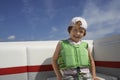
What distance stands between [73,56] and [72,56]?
1 centimetres

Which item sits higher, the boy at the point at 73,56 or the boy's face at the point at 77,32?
the boy's face at the point at 77,32

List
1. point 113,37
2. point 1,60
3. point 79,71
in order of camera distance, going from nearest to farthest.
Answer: point 79,71 → point 1,60 → point 113,37

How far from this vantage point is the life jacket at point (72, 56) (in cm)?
208

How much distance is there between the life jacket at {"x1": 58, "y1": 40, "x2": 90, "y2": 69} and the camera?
2080 mm

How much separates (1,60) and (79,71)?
3.81 ft

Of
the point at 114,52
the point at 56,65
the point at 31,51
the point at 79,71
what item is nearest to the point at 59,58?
the point at 56,65

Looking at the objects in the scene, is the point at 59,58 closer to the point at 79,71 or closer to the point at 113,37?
the point at 79,71

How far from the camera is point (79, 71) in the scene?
205 centimetres

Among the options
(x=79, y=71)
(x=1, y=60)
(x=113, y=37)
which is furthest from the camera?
(x=113, y=37)

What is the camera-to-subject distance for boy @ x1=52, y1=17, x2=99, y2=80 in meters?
2.05

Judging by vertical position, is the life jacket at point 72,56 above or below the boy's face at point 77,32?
below

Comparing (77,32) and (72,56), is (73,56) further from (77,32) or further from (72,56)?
(77,32)

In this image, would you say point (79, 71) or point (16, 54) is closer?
point (79, 71)

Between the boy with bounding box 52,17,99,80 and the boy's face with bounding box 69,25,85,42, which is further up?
the boy's face with bounding box 69,25,85,42
